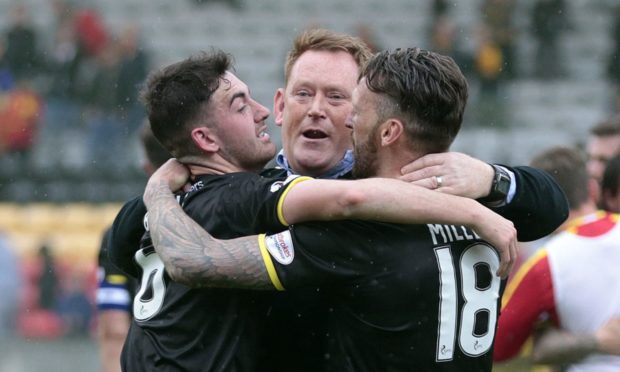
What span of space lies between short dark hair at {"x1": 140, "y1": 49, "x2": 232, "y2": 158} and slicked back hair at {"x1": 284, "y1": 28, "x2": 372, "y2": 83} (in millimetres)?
663

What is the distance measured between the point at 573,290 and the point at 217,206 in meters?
1.99

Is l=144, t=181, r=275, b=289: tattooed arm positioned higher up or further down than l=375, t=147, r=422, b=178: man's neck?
further down

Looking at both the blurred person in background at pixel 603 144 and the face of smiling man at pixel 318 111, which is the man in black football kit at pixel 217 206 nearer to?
the face of smiling man at pixel 318 111

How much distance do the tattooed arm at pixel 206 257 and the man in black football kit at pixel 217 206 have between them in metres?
0.09

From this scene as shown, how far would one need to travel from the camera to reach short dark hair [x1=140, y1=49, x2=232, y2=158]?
13.0 ft

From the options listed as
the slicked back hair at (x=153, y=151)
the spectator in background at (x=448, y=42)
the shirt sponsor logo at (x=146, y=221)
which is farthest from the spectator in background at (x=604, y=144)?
the spectator in background at (x=448, y=42)

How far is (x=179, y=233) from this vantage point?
367cm

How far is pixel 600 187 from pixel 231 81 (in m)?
2.36

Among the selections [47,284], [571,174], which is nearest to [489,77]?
[47,284]

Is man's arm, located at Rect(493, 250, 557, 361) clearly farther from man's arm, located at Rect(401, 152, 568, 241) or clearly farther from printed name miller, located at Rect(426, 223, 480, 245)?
printed name miller, located at Rect(426, 223, 480, 245)

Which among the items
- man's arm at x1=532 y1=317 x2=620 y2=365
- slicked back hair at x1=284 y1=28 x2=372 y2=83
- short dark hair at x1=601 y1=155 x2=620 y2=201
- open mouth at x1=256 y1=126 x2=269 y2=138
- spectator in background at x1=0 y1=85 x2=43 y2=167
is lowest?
spectator in background at x1=0 y1=85 x2=43 y2=167

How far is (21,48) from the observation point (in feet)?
48.9

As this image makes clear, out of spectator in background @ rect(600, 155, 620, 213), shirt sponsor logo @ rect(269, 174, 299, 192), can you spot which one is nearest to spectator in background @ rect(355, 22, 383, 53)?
spectator in background @ rect(600, 155, 620, 213)

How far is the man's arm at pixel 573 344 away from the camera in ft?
16.5
